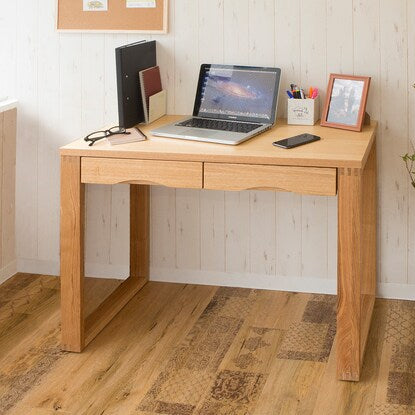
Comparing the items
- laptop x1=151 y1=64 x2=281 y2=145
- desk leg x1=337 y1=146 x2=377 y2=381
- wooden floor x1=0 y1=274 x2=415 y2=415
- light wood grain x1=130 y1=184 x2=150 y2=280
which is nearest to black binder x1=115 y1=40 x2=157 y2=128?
laptop x1=151 y1=64 x2=281 y2=145

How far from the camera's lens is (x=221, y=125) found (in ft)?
10.5

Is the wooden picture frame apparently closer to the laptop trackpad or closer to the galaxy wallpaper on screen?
the galaxy wallpaper on screen

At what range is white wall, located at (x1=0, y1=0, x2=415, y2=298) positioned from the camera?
3301mm

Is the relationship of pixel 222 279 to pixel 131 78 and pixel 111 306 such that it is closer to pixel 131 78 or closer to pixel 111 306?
pixel 111 306

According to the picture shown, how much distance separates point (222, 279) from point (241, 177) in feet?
3.07

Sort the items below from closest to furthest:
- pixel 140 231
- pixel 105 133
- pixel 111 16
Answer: pixel 105 133
pixel 111 16
pixel 140 231

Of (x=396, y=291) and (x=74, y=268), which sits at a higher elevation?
(x=74, y=268)

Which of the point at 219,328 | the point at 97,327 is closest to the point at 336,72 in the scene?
the point at 219,328

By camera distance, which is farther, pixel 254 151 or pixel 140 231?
pixel 140 231

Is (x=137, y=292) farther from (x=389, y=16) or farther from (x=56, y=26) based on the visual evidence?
(x=389, y=16)

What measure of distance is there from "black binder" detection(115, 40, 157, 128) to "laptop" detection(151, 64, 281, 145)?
154mm

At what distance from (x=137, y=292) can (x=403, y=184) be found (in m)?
1.14

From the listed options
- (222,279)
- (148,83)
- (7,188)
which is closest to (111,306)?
(222,279)

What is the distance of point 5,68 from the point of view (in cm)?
363
